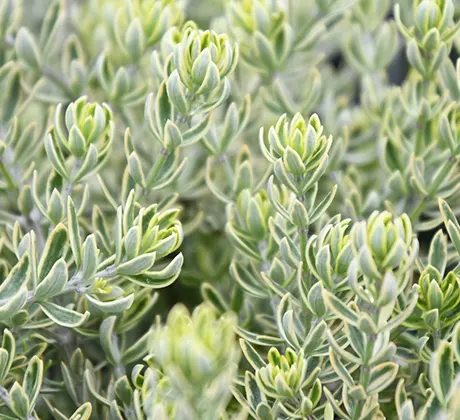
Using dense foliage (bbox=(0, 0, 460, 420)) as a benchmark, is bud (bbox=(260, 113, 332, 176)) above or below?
above

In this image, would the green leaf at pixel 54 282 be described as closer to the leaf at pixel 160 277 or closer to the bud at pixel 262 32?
the leaf at pixel 160 277

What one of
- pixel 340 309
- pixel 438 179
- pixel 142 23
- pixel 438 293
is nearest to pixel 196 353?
pixel 340 309

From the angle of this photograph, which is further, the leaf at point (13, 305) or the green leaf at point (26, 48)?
the green leaf at point (26, 48)

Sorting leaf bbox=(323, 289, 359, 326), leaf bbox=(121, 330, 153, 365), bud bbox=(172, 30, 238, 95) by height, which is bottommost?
leaf bbox=(121, 330, 153, 365)

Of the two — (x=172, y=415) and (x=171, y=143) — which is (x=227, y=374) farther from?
(x=171, y=143)

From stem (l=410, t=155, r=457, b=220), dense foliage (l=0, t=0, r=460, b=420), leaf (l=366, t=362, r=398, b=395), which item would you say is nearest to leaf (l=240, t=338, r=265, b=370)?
dense foliage (l=0, t=0, r=460, b=420)

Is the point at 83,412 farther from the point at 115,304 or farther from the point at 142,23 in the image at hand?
the point at 142,23

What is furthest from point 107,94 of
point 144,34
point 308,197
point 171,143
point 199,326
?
point 199,326

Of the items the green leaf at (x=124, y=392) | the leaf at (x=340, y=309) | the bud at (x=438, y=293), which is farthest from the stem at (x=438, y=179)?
the green leaf at (x=124, y=392)

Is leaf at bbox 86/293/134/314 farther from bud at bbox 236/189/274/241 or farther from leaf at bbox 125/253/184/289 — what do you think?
bud at bbox 236/189/274/241
